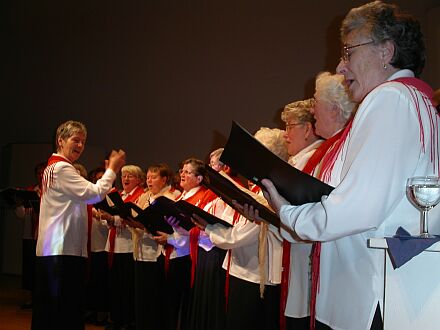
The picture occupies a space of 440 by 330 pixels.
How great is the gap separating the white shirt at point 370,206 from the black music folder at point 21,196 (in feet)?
15.0

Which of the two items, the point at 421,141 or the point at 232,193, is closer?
Result: the point at 421,141

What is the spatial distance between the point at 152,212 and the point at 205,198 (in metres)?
0.39

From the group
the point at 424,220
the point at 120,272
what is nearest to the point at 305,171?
the point at 424,220

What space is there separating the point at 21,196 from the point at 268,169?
4.62 m

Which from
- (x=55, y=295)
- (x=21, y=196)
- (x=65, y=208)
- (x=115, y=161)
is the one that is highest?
(x=115, y=161)

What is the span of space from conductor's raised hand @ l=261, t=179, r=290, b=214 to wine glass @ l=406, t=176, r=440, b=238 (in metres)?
0.40

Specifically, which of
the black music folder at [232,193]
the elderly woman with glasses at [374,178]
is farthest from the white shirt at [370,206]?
the black music folder at [232,193]

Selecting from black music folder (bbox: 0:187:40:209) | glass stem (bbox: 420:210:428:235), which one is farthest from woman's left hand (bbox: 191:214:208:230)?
black music folder (bbox: 0:187:40:209)

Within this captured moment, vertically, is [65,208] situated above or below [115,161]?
below

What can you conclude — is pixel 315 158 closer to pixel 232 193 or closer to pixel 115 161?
pixel 232 193

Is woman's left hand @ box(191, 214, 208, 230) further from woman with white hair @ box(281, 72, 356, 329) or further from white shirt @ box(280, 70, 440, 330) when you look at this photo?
white shirt @ box(280, 70, 440, 330)

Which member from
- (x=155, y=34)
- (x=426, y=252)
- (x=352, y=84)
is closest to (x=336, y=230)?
(x=426, y=252)

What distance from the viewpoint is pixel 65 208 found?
162 inches

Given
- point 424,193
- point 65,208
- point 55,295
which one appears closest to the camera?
point 424,193
